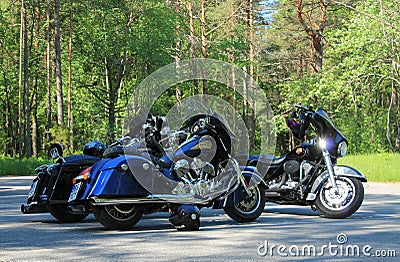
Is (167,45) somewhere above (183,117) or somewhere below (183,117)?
above

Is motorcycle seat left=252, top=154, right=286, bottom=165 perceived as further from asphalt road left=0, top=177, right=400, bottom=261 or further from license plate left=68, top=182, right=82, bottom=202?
license plate left=68, top=182, right=82, bottom=202

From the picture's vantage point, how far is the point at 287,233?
9.77 metres

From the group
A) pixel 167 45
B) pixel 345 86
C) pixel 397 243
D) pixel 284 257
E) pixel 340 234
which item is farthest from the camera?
pixel 167 45

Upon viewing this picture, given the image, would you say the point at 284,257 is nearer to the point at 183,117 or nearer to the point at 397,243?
the point at 397,243

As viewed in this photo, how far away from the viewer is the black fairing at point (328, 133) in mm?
12398

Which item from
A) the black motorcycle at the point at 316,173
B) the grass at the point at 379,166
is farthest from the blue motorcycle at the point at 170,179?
the grass at the point at 379,166

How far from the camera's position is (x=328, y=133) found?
12492mm

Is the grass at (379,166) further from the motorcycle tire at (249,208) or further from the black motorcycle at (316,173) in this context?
the motorcycle tire at (249,208)

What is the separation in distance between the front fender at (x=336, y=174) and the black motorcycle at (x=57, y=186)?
3.50m

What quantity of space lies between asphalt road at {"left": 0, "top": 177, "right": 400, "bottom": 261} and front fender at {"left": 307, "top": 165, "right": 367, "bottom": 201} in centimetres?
41

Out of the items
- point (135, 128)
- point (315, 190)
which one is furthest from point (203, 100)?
point (315, 190)

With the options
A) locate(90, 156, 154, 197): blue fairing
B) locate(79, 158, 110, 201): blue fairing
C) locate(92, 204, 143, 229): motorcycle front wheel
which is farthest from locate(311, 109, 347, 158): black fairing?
locate(79, 158, 110, 201): blue fairing

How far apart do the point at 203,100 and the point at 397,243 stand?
3.87 m

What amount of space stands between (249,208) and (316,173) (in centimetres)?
159
